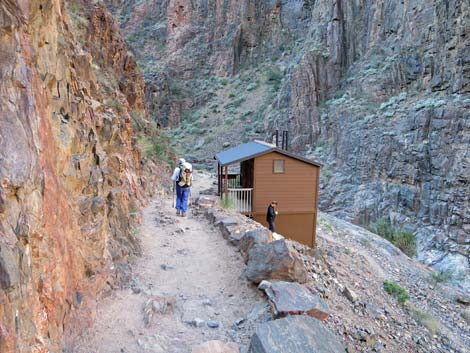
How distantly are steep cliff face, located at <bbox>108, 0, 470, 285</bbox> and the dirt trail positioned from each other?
14984 millimetres

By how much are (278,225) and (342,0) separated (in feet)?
96.0

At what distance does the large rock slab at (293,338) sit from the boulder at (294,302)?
0.26 metres

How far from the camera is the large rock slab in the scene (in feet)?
12.5

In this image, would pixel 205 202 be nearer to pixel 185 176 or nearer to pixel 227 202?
pixel 227 202

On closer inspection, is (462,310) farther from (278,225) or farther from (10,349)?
(10,349)

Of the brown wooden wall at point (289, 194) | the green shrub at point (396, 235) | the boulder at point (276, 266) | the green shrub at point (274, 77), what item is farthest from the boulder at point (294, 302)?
Result: the green shrub at point (274, 77)

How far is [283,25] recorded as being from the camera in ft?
148

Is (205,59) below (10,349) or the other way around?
the other way around

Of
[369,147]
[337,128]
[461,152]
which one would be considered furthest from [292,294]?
[337,128]

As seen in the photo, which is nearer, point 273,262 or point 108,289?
point 108,289

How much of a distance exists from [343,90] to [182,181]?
26872 millimetres

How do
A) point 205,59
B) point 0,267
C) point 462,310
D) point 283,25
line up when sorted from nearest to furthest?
point 0,267, point 462,310, point 283,25, point 205,59

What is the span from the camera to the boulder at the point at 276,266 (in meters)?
5.74

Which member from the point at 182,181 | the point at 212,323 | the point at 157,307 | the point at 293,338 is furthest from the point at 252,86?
the point at 293,338
